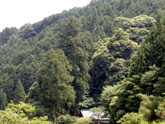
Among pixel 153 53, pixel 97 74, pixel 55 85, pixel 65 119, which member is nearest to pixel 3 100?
pixel 97 74

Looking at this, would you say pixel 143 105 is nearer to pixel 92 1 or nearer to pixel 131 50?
pixel 131 50

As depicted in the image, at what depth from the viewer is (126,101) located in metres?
14.5

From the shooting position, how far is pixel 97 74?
29.7 meters

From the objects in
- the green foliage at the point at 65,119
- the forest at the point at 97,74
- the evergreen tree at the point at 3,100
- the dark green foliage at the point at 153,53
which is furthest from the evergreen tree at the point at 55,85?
the evergreen tree at the point at 3,100

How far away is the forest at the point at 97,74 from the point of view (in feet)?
40.0

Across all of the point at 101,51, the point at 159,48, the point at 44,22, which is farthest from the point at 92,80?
the point at 44,22

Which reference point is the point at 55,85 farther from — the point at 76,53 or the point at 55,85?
the point at 76,53

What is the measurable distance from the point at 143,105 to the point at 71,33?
1712 cm

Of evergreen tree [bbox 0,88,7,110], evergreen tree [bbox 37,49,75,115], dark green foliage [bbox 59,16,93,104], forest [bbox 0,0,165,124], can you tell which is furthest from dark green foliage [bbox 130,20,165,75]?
evergreen tree [bbox 0,88,7,110]

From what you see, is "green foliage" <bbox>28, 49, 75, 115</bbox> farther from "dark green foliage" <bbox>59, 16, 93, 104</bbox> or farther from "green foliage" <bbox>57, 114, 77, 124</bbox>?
"dark green foliage" <bbox>59, 16, 93, 104</bbox>

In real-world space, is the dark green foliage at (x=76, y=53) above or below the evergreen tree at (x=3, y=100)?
above

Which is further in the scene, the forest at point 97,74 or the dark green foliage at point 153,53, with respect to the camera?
the dark green foliage at point 153,53

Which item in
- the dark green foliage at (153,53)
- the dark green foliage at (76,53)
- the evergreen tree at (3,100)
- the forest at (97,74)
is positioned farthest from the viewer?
the evergreen tree at (3,100)

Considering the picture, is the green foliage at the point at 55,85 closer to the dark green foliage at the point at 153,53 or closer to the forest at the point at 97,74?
the forest at the point at 97,74
